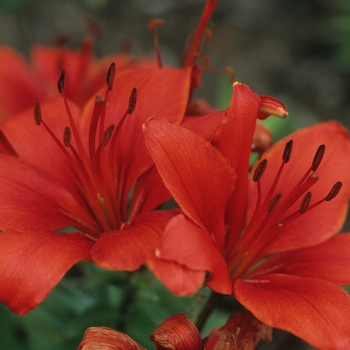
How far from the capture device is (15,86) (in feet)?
6.64

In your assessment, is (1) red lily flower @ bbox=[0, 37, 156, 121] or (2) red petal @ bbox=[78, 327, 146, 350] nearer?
(2) red petal @ bbox=[78, 327, 146, 350]

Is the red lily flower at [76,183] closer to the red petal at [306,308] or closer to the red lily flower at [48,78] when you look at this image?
the red petal at [306,308]

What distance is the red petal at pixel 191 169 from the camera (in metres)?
0.96

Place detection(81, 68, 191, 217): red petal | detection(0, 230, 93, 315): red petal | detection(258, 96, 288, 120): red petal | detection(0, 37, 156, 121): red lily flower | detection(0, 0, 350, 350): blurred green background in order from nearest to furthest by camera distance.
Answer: detection(0, 230, 93, 315): red petal < detection(258, 96, 288, 120): red petal < detection(81, 68, 191, 217): red petal < detection(0, 37, 156, 121): red lily flower < detection(0, 0, 350, 350): blurred green background

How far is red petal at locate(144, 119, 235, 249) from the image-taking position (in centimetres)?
96

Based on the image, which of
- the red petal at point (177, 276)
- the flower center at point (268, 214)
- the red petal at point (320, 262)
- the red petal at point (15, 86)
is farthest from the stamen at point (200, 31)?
the red petal at point (15, 86)

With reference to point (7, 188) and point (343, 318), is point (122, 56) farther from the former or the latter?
point (343, 318)

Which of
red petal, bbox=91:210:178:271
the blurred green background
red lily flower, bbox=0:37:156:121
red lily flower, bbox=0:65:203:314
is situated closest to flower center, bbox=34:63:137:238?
red lily flower, bbox=0:65:203:314

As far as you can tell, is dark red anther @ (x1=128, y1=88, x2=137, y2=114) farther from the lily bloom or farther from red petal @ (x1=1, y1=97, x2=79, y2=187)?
red petal @ (x1=1, y1=97, x2=79, y2=187)

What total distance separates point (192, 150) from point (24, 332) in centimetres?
123

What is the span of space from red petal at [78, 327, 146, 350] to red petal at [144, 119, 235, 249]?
0.24m

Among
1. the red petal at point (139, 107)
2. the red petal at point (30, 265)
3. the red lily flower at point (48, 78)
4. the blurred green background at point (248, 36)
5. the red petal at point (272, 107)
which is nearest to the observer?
the red petal at point (30, 265)

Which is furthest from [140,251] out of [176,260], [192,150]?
[192,150]

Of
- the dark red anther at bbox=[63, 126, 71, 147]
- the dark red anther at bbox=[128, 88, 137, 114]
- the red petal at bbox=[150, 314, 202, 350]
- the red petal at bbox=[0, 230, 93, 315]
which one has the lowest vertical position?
the red petal at bbox=[150, 314, 202, 350]
